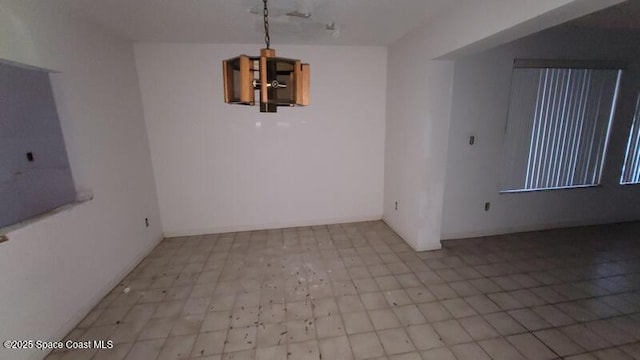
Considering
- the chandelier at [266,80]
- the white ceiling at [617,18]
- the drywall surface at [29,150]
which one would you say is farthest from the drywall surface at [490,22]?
the drywall surface at [29,150]

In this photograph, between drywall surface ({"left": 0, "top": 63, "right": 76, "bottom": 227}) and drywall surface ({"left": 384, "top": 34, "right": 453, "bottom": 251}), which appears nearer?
drywall surface ({"left": 0, "top": 63, "right": 76, "bottom": 227})

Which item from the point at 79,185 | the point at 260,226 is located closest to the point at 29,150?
the point at 79,185

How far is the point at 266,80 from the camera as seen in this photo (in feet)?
3.95

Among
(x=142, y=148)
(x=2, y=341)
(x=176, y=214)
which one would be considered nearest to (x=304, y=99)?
(x=2, y=341)

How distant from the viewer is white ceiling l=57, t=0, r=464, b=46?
6.63 feet

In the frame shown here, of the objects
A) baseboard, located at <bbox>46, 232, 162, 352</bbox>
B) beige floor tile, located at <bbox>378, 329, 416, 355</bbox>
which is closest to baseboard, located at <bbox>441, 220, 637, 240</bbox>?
beige floor tile, located at <bbox>378, 329, 416, 355</bbox>

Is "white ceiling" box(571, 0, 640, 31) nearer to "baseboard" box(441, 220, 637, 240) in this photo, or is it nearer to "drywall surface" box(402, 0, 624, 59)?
"drywall surface" box(402, 0, 624, 59)

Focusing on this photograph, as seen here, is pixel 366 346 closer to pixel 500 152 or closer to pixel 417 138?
pixel 417 138

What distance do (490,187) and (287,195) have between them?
2525mm

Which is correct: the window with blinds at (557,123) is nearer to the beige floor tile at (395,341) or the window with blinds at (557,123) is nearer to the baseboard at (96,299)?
the beige floor tile at (395,341)

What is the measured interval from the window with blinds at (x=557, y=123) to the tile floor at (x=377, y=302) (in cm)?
76

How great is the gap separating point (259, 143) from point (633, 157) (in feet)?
15.9

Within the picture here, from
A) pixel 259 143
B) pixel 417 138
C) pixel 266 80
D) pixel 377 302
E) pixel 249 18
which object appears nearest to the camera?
pixel 266 80

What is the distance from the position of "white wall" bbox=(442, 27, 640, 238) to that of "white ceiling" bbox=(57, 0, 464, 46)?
37.7 inches
